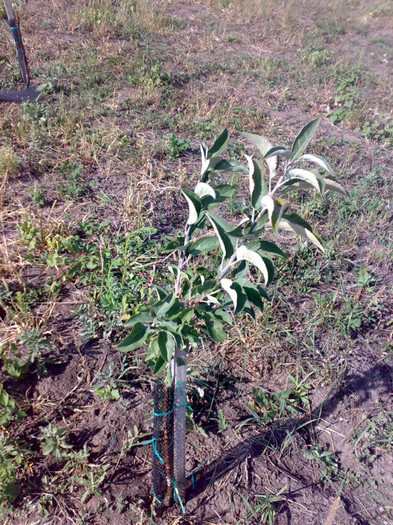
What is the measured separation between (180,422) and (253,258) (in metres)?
0.91

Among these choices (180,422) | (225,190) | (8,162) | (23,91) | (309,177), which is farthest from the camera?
(23,91)

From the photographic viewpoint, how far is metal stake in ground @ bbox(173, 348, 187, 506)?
1554mm

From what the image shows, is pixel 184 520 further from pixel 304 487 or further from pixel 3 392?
pixel 3 392

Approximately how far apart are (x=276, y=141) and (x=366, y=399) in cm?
300

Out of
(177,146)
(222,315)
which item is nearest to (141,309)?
(222,315)

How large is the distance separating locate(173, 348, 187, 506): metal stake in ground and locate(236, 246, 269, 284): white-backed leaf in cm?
48

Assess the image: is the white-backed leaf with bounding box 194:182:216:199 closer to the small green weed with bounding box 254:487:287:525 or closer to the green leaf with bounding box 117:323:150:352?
the green leaf with bounding box 117:323:150:352

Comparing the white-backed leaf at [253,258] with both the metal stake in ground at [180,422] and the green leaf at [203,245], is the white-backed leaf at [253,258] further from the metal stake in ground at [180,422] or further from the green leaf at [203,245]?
the metal stake in ground at [180,422]

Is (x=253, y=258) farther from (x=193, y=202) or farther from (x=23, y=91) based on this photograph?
(x=23, y=91)

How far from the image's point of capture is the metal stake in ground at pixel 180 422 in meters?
1.55

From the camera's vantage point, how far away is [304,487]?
207 cm

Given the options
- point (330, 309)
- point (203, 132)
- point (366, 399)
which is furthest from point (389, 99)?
point (366, 399)

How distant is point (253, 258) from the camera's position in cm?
118

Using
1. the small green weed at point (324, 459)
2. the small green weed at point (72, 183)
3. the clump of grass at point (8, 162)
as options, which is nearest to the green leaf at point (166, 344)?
the small green weed at point (324, 459)
